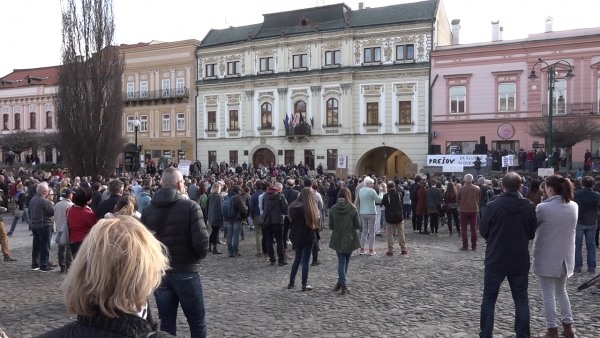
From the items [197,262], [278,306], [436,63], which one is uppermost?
[436,63]

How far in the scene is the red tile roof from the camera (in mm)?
54750

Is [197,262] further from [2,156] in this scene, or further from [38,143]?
[2,156]

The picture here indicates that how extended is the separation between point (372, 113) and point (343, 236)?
101ft

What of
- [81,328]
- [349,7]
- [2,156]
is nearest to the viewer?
[81,328]

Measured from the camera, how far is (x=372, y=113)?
3838 cm

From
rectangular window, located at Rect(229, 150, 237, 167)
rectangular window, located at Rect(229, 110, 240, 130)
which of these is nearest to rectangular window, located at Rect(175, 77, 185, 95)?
rectangular window, located at Rect(229, 110, 240, 130)

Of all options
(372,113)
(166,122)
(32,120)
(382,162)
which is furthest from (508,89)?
(32,120)

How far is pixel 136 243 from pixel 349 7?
41.0 metres

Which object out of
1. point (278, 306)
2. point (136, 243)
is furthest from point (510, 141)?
point (136, 243)

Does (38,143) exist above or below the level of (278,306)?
above

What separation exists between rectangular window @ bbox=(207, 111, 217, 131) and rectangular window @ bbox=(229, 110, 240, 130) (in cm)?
157

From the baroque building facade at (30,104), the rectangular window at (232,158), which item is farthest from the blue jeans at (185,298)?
the baroque building facade at (30,104)

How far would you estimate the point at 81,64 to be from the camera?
2678 cm

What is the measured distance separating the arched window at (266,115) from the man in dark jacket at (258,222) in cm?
2807
